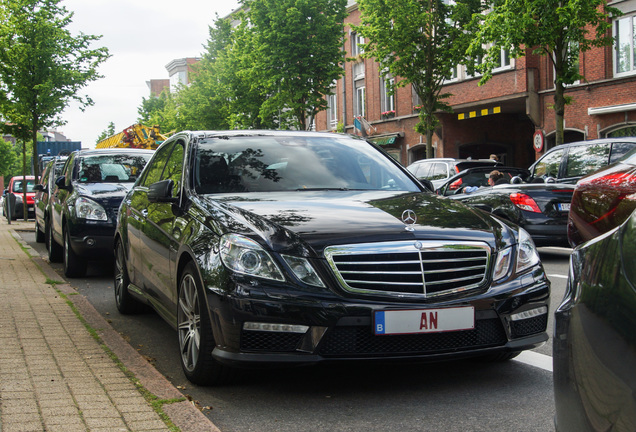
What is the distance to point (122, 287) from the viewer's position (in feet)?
24.0

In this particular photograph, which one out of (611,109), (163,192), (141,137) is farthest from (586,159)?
(141,137)

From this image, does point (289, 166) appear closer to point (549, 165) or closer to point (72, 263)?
point (72, 263)

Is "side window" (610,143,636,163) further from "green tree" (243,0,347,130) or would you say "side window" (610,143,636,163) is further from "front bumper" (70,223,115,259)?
"green tree" (243,0,347,130)

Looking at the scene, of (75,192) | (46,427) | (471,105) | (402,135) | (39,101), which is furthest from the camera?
(402,135)

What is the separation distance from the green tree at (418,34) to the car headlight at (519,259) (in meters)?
23.3

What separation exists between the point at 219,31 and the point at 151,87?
7456cm

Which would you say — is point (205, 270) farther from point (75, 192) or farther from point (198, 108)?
point (198, 108)

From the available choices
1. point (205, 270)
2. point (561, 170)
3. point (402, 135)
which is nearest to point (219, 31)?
point (402, 135)

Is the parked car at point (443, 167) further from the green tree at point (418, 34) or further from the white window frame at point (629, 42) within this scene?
the white window frame at point (629, 42)

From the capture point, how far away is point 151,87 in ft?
402

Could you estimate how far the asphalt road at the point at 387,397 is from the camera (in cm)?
389

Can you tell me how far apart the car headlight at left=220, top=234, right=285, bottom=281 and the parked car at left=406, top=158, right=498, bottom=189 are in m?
13.9

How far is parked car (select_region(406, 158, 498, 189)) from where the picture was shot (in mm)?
18156

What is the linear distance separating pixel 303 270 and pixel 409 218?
79 centimetres
